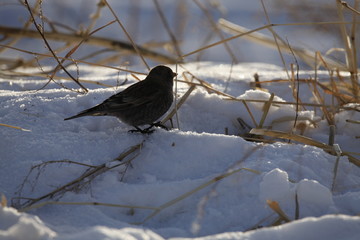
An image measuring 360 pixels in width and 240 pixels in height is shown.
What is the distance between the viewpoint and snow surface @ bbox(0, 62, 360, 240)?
1589 mm


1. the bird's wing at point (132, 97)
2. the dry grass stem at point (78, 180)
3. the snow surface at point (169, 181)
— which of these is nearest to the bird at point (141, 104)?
the bird's wing at point (132, 97)

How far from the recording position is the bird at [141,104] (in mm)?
2695

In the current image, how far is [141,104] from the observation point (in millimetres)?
2850

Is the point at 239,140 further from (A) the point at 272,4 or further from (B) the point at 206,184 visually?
(A) the point at 272,4

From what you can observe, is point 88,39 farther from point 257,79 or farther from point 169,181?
point 169,181

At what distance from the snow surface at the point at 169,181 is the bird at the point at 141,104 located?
0.36 feet

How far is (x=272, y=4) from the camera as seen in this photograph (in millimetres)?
4742

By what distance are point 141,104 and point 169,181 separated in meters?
0.98

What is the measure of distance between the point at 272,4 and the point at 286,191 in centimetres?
339

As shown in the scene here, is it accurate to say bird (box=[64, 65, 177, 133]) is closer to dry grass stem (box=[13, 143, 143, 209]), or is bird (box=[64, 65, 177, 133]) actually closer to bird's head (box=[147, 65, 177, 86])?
bird's head (box=[147, 65, 177, 86])

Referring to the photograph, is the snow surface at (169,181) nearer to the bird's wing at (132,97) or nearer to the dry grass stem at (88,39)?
the bird's wing at (132,97)

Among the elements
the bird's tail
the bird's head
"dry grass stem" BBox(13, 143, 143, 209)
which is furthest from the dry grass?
the bird's tail

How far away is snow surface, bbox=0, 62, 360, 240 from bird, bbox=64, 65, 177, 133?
0.11 m

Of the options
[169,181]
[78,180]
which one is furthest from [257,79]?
[78,180]
